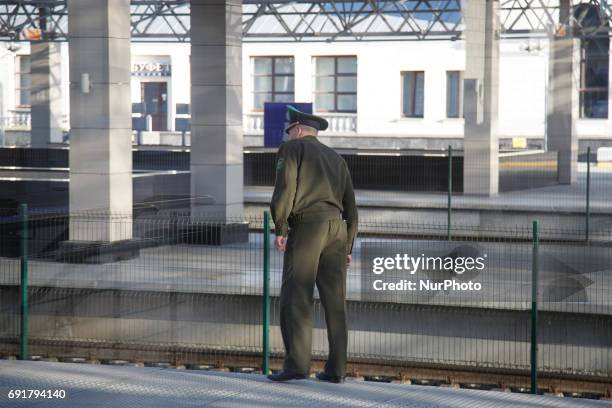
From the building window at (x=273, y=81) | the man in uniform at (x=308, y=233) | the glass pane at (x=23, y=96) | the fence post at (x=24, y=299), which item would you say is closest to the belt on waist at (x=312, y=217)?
the man in uniform at (x=308, y=233)

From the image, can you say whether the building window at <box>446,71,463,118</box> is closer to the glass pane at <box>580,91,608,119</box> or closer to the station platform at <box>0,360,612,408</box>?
the glass pane at <box>580,91,608,119</box>

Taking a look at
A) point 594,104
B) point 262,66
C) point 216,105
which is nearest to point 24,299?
point 216,105

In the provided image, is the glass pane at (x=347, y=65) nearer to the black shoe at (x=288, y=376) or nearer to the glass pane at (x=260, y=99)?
the glass pane at (x=260, y=99)

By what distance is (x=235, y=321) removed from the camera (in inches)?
567

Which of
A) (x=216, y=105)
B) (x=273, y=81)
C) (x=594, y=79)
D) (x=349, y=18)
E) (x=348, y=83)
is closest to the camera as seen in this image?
(x=216, y=105)

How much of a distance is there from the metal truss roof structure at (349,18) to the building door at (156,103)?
3.11m

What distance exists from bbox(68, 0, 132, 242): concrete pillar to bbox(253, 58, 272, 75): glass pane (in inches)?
1598

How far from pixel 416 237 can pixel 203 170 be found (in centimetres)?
389

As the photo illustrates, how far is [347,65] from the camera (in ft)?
194

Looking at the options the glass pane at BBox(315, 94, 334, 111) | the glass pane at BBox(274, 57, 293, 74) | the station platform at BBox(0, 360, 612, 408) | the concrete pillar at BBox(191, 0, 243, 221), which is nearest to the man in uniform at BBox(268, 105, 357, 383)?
the station platform at BBox(0, 360, 612, 408)

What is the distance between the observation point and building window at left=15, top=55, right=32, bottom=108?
203ft

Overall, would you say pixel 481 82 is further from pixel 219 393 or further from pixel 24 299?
pixel 219 393

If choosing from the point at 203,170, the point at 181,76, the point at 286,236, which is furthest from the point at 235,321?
the point at 181,76

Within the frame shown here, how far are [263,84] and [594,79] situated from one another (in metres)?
15.2
